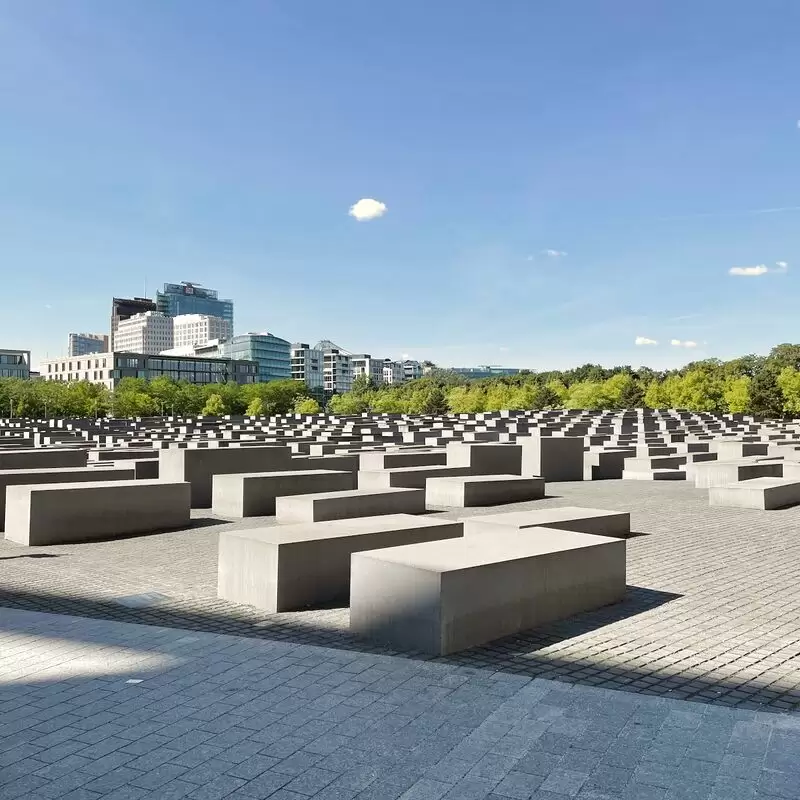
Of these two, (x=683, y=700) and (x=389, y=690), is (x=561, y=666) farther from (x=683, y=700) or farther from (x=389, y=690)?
(x=389, y=690)

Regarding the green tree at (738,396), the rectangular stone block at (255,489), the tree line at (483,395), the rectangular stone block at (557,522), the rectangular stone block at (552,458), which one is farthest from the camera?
the green tree at (738,396)

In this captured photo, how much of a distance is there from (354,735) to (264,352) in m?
173

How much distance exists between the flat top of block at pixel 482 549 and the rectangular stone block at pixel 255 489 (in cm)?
769

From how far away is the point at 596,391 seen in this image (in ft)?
339

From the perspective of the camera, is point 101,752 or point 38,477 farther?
point 38,477

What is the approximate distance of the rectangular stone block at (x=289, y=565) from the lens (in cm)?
802

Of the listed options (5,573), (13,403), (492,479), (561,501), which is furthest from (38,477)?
(13,403)

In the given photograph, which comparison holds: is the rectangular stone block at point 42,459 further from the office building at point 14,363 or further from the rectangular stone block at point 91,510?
the office building at point 14,363

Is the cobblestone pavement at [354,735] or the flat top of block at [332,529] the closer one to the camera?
the cobblestone pavement at [354,735]

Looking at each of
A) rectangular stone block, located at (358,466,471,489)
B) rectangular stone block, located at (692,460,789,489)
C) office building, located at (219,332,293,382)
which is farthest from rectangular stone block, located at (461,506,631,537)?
office building, located at (219,332,293,382)

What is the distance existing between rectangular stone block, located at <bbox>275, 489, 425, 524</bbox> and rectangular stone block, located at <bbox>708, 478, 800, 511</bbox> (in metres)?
6.34

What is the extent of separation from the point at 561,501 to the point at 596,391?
8928cm

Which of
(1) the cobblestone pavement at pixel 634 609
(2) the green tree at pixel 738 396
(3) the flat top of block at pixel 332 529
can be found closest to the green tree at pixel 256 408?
(2) the green tree at pixel 738 396

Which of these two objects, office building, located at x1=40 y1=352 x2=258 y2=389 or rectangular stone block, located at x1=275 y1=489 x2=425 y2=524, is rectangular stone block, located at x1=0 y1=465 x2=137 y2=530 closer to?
rectangular stone block, located at x1=275 y1=489 x2=425 y2=524
